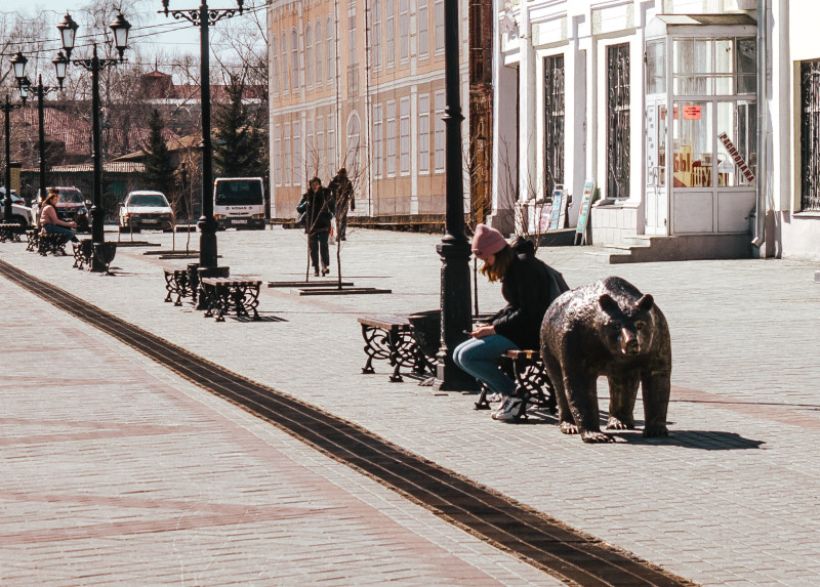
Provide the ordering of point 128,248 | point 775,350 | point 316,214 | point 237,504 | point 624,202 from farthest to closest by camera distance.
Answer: point 128,248, point 624,202, point 316,214, point 775,350, point 237,504

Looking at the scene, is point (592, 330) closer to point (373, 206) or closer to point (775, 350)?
point (775, 350)

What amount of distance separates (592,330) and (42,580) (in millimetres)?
4127

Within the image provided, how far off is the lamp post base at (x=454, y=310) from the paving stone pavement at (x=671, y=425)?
245 mm

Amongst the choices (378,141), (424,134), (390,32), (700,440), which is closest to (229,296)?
(700,440)

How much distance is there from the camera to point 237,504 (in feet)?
25.7

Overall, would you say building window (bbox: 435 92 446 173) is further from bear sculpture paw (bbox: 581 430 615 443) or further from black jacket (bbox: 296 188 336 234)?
bear sculpture paw (bbox: 581 430 615 443)

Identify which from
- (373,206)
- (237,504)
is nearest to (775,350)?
(237,504)

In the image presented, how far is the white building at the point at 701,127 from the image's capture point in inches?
1177

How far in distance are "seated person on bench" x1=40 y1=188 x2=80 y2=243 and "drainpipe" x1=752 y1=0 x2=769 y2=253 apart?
14.6 metres

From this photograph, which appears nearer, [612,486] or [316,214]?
[612,486]

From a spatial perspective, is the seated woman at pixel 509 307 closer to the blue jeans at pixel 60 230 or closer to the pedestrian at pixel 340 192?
the pedestrian at pixel 340 192

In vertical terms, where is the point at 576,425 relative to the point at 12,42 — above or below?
below

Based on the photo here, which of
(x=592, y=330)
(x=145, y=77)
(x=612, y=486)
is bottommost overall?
(x=612, y=486)

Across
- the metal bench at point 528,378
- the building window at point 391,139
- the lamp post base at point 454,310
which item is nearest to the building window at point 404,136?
the building window at point 391,139
